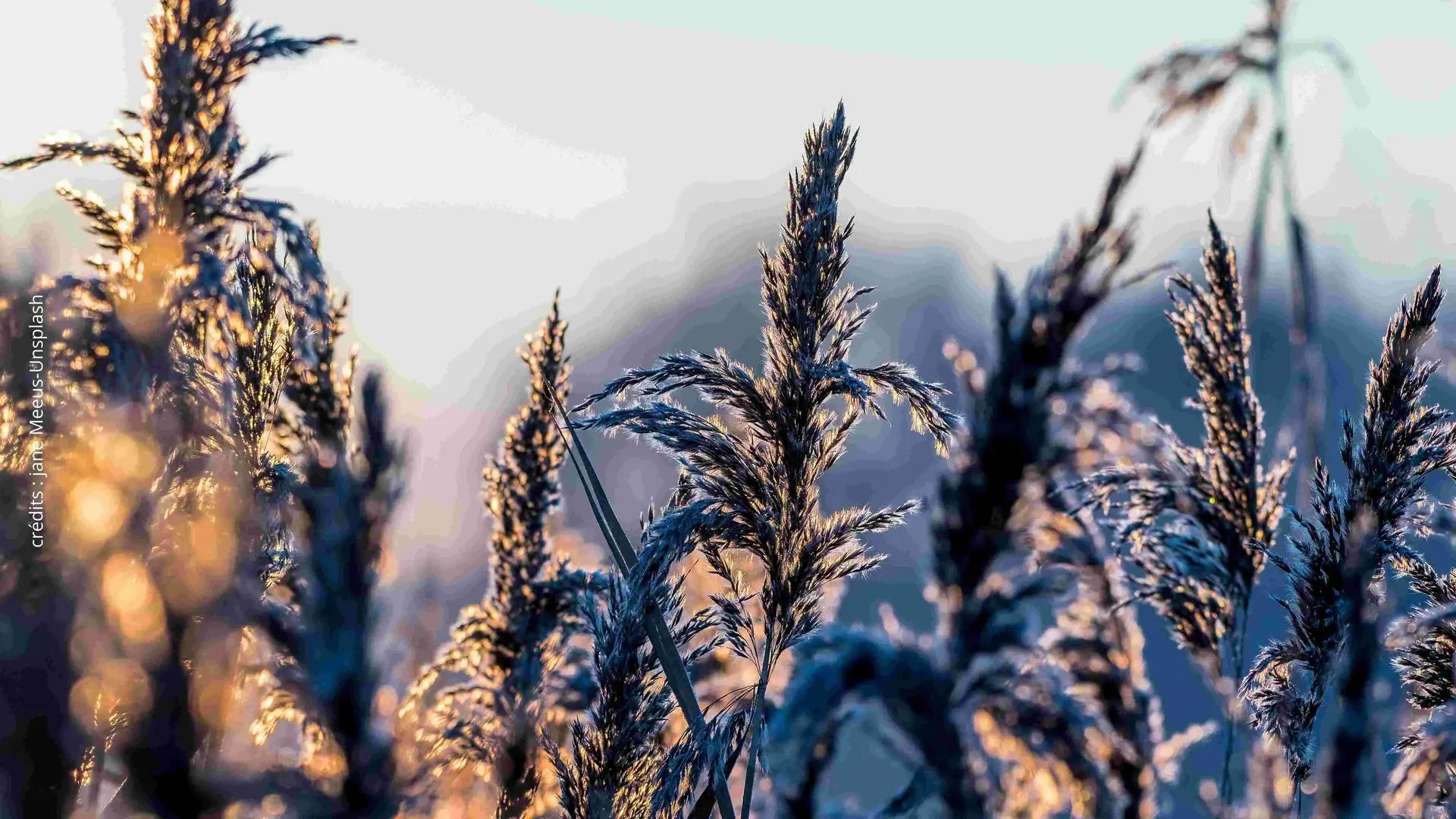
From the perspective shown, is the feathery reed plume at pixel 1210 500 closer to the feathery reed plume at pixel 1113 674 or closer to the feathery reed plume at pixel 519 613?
the feathery reed plume at pixel 1113 674

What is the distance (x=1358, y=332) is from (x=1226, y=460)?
47992mm

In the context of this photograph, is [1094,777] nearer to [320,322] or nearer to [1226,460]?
[1226,460]

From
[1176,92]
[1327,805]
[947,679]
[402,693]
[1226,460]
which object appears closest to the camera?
[947,679]

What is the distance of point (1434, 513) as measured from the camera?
299cm

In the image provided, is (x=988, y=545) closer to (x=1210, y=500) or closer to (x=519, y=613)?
(x=1210, y=500)

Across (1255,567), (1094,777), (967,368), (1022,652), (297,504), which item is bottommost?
(1255,567)

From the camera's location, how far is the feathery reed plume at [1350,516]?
2750 mm

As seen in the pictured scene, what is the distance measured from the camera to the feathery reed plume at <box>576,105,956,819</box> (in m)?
2.87

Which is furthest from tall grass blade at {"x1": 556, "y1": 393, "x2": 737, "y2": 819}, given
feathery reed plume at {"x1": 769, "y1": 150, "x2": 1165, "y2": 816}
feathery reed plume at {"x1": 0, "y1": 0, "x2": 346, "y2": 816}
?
feathery reed plume at {"x1": 769, "y1": 150, "x2": 1165, "y2": 816}

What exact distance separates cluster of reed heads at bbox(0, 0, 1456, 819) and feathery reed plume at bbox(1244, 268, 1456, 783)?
0.04 feet

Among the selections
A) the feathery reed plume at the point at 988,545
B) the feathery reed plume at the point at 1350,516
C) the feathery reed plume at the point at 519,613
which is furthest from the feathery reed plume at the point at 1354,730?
the feathery reed plume at the point at 519,613

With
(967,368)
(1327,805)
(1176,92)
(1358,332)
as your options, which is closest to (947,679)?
(967,368)

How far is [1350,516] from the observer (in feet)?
9.47

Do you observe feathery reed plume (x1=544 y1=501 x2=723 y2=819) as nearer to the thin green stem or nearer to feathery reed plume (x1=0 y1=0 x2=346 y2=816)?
the thin green stem
